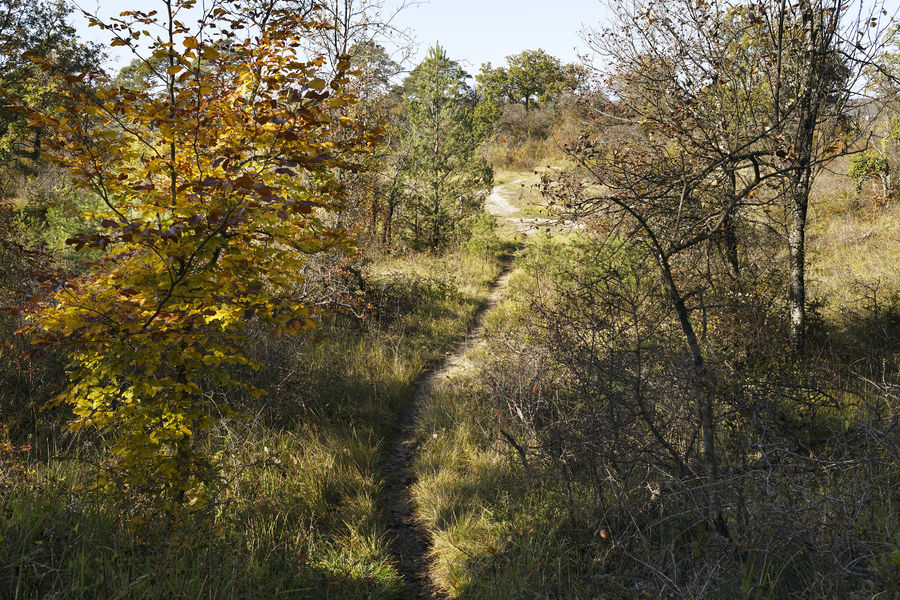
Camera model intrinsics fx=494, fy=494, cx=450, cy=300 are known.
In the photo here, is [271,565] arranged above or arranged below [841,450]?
below

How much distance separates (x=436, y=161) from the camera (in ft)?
49.8

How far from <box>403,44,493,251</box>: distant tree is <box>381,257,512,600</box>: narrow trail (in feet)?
25.5

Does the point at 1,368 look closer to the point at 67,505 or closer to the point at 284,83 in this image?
the point at 67,505

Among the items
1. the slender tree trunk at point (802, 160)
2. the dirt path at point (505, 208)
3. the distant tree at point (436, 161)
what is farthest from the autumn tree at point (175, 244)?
the dirt path at point (505, 208)

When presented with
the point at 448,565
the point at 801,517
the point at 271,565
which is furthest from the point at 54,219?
the point at 801,517

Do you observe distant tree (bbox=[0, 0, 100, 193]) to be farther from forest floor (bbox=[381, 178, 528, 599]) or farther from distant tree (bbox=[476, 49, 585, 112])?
distant tree (bbox=[476, 49, 585, 112])

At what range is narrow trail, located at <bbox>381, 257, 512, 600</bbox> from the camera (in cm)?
409

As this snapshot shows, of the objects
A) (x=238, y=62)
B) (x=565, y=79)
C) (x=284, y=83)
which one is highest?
(x=565, y=79)

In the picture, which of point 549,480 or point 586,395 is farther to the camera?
point 549,480

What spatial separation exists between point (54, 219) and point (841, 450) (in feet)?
38.2

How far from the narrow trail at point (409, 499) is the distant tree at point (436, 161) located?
7764 mm

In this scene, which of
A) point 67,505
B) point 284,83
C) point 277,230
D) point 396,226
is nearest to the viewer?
point 67,505

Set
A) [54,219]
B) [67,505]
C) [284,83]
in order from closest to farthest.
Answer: [67,505]
[284,83]
[54,219]

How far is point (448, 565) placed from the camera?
13.1 feet
